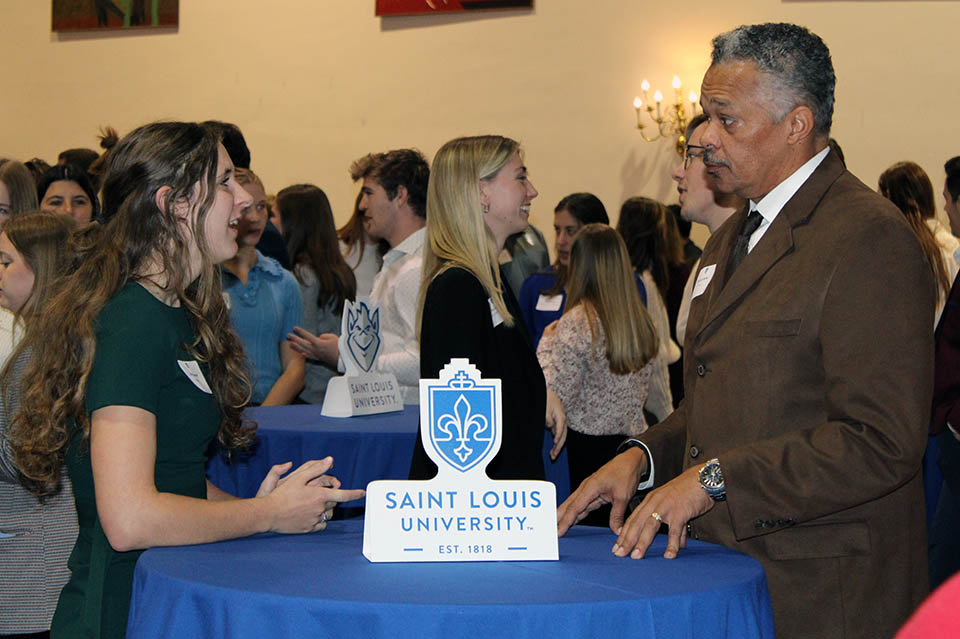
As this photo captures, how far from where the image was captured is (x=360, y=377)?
11.9ft

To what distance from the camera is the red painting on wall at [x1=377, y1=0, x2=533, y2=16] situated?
862 centimetres

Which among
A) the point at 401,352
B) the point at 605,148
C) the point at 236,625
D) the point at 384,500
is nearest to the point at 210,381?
the point at 384,500

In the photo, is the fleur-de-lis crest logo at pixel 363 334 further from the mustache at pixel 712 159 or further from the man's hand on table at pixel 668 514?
the man's hand on table at pixel 668 514

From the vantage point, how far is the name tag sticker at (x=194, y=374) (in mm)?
1771

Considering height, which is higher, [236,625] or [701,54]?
[701,54]

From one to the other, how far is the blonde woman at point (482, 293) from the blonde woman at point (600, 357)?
129cm

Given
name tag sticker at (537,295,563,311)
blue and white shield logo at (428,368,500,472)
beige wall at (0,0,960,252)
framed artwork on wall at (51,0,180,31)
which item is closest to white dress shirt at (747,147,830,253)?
blue and white shield logo at (428,368,500,472)

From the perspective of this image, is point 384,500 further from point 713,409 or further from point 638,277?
point 638,277

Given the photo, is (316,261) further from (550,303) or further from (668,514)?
(668,514)

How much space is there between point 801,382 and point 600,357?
8.01 ft

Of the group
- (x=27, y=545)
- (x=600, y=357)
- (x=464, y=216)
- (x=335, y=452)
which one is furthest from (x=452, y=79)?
(x=27, y=545)

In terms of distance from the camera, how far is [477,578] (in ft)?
4.85

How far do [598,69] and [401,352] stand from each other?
17.0 feet

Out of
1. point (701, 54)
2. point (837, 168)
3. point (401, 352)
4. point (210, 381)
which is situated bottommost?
point (401, 352)
